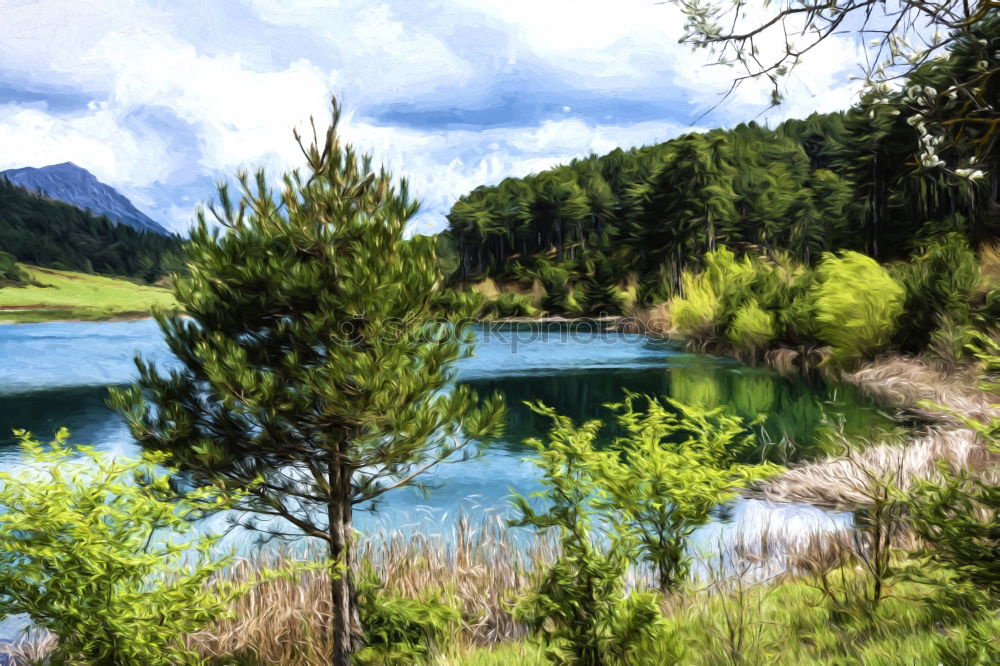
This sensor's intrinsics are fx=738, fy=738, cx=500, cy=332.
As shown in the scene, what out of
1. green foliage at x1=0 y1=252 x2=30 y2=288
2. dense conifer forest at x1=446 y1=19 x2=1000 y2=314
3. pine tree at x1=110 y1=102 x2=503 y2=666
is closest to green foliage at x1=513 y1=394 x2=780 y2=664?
pine tree at x1=110 y1=102 x2=503 y2=666

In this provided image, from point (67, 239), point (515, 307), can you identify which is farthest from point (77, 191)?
point (515, 307)

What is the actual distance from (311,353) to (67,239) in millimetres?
21014

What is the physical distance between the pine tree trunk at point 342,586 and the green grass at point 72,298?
15804mm

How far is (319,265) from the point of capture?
189 inches

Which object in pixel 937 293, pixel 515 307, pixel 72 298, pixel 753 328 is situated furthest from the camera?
pixel 515 307

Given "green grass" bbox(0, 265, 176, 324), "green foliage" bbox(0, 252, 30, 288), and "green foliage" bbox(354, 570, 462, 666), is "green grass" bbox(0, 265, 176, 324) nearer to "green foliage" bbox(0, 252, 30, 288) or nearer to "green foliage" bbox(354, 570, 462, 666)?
"green foliage" bbox(0, 252, 30, 288)

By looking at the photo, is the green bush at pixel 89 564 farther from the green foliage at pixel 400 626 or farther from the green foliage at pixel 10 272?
the green foliage at pixel 10 272

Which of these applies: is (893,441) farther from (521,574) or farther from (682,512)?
(682,512)

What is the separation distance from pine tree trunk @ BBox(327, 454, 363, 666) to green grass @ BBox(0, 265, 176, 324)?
15804 mm

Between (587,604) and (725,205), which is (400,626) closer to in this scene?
(587,604)

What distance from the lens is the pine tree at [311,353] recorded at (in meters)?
4.75

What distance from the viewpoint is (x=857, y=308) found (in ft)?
58.9

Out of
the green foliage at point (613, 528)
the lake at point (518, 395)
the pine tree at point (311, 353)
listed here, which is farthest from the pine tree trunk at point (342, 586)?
the green foliage at point (613, 528)

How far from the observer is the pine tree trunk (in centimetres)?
502
